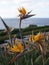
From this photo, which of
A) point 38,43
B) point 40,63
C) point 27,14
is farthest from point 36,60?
point 38,43

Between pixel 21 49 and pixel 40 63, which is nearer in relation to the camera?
Result: pixel 21 49

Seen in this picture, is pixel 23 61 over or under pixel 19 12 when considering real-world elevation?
under

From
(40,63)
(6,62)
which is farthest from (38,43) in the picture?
(6,62)

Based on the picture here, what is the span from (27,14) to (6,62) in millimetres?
553

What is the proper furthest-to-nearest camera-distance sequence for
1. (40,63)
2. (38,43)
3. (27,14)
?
(40,63), (27,14), (38,43)

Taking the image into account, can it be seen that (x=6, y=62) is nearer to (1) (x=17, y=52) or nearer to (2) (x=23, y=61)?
(2) (x=23, y=61)

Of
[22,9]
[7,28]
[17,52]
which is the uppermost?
[22,9]

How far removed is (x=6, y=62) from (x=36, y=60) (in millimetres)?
277

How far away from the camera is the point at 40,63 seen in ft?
6.62

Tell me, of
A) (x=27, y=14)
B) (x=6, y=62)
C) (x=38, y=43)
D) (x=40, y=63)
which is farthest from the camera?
(x=6, y=62)

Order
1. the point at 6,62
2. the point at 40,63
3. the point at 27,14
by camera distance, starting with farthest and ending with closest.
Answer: the point at 6,62 < the point at 40,63 < the point at 27,14

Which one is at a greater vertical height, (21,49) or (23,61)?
(21,49)

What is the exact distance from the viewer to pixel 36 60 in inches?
80.7

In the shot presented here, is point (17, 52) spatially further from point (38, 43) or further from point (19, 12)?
point (19, 12)
